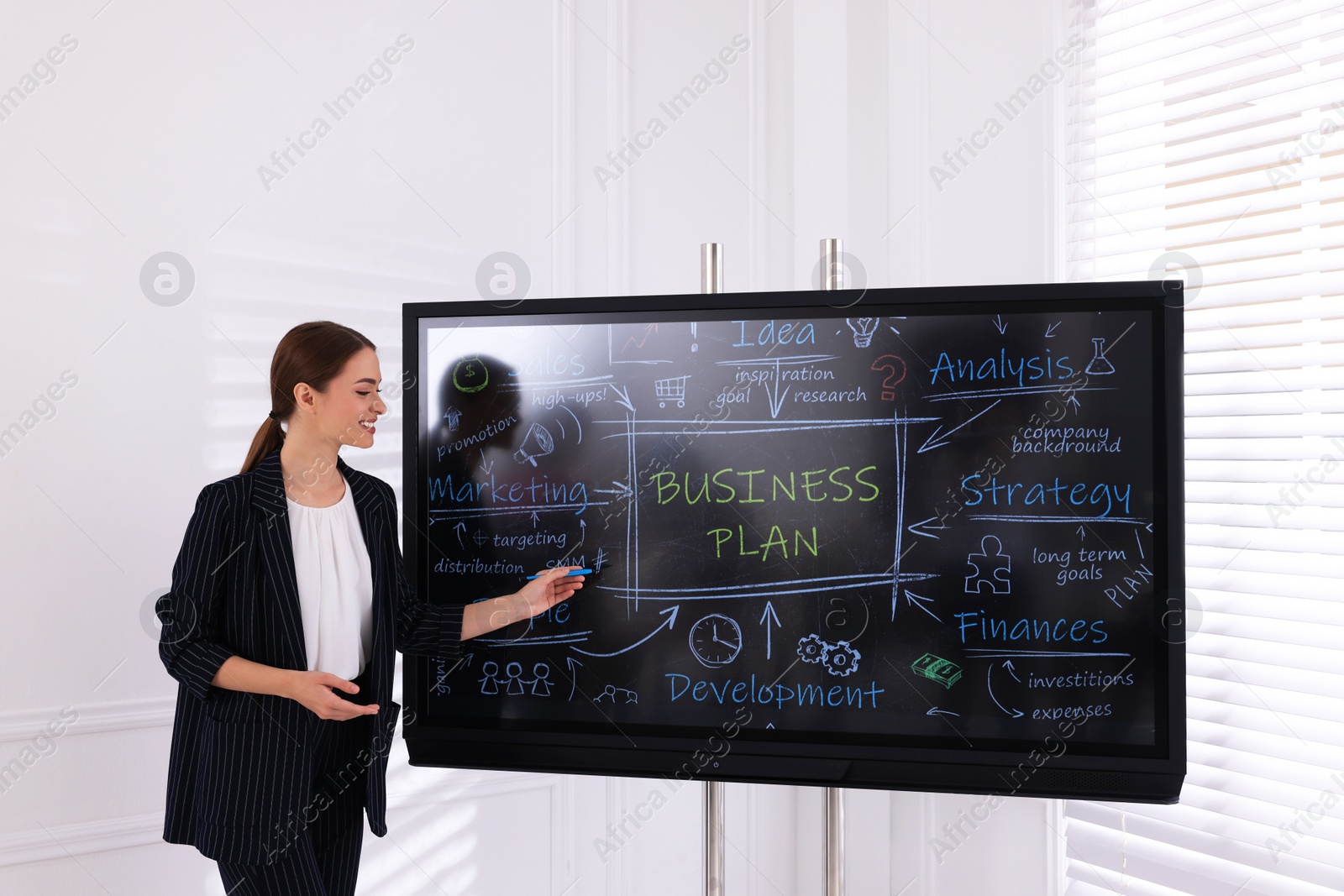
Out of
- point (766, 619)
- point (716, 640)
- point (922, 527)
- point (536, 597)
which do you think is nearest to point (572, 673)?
point (536, 597)

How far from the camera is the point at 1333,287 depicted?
165 centimetres

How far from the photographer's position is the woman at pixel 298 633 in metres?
1.55

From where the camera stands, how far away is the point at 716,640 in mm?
1672

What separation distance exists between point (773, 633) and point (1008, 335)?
0.72 m

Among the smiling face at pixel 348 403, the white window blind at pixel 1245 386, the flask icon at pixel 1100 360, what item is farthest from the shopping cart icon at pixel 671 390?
the white window blind at pixel 1245 386

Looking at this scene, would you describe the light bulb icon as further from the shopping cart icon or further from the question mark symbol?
the shopping cart icon

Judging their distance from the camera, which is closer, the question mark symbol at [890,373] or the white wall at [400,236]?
the question mark symbol at [890,373]

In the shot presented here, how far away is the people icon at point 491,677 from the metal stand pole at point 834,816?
0.72 meters

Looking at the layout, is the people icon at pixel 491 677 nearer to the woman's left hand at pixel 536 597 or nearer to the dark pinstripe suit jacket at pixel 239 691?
the woman's left hand at pixel 536 597

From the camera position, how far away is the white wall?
194cm

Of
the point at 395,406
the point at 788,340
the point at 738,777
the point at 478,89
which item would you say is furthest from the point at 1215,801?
the point at 478,89

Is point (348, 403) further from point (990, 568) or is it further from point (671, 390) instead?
point (990, 568)

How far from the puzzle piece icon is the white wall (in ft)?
2.76

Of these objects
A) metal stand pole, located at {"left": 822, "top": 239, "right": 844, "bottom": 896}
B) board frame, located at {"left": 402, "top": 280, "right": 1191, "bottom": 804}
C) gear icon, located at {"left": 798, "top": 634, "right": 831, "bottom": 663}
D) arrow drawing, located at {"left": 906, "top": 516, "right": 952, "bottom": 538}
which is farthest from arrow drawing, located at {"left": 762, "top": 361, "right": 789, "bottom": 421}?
gear icon, located at {"left": 798, "top": 634, "right": 831, "bottom": 663}
